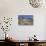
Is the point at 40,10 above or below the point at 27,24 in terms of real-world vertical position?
above

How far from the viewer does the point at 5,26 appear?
→ 16.8 ft

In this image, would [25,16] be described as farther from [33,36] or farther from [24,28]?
[33,36]

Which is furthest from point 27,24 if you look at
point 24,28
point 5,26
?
point 5,26

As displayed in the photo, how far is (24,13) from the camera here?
5.20 meters

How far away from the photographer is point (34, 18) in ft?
17.1

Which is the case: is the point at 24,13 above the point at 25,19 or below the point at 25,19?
above

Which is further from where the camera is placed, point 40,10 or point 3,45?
point 40,10

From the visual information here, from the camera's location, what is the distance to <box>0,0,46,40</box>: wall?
513 cm

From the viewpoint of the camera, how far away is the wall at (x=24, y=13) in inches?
202

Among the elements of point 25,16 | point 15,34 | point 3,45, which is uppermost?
point 25,16

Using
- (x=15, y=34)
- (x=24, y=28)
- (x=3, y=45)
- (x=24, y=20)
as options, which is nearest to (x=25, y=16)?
(x=24, y=20)

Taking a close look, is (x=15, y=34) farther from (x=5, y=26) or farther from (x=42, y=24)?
(x=42, y=24)

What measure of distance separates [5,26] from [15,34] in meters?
0.52

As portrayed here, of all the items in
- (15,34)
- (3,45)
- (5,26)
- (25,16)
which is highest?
(25,16)
